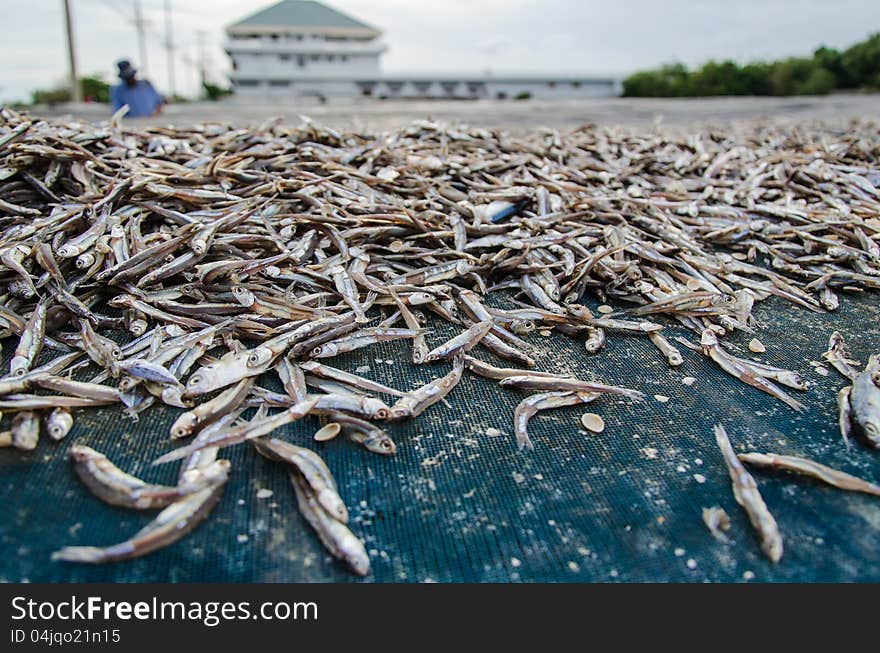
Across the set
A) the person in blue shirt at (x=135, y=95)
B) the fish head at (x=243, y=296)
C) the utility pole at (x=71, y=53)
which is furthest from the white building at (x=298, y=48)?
the fish head at (x=243, y=296)

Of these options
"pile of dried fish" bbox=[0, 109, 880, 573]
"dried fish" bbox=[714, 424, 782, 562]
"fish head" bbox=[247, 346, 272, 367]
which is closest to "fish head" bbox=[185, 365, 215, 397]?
"pile of dried fish" bbox=[0, 109, 880, 573]

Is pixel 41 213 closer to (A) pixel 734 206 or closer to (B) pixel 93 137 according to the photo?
(B) pixel 93 137

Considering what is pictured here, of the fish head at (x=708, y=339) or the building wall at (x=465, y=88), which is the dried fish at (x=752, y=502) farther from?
the building wall at (x=465, y=88)

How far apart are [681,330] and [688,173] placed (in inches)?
129

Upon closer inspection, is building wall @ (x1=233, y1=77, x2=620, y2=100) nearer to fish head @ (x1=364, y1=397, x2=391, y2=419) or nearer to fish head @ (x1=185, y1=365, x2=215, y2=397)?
fish head @ (x1=185, y1=365, x2=215, y2=397)

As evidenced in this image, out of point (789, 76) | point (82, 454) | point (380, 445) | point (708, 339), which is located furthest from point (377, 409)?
point (789, 76)

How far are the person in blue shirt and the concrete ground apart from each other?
30cm

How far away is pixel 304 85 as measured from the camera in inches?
1750

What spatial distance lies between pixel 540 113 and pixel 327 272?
8.47 metres

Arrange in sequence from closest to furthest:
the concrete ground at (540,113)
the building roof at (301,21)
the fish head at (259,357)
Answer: the fish head at (259,357)
the concrete ground at (540,113)
the building roof at (301,21)

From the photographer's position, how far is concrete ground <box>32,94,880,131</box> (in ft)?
28.3

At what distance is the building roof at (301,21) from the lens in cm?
4731

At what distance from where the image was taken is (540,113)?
10305 mm

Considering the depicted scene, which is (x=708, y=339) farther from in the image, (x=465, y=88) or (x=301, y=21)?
(x=301, y=21)
